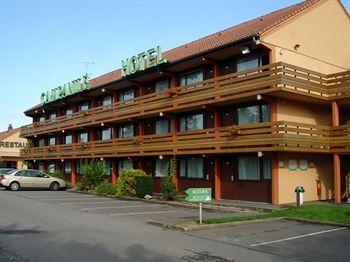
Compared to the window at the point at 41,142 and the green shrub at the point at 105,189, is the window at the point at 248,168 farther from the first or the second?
the window at the point at 41,142

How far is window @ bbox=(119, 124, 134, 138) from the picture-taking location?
34.8m

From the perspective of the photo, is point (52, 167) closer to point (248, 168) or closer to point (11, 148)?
point (11, 148)

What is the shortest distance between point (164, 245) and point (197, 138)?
583 inches

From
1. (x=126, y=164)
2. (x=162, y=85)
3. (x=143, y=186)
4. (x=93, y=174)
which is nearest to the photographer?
(x=143, y=186)

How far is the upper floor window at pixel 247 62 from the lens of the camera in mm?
23514

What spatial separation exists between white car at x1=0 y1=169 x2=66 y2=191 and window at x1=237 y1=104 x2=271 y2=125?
16.9 meters

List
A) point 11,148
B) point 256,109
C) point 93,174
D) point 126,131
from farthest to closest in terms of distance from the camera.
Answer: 1. point 11,148
2. point 126,131
3. point 93,174
4. point 256,109

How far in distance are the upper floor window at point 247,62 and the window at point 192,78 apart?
329 centimetres

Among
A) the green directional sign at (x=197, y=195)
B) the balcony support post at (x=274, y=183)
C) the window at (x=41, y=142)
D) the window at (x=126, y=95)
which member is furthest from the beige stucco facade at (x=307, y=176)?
the window at (x=41, y=142)

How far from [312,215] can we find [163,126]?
16078mm

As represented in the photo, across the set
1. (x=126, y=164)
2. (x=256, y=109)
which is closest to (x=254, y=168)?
(x=256, y=109)

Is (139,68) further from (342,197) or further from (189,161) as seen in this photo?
(342,197)

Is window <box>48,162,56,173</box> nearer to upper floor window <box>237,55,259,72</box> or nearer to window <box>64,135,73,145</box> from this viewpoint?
window <box>64,135,73,145</box>

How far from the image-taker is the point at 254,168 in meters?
23.4
